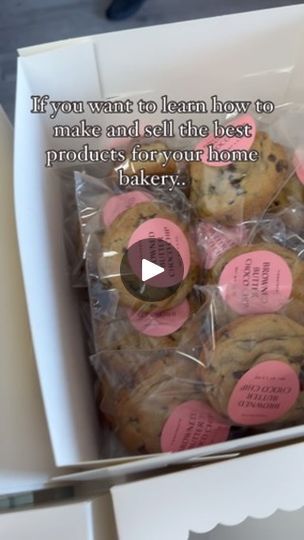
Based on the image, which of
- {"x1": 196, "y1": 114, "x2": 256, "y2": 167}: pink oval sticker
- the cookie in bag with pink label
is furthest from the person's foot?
the cookie in bag with pink label

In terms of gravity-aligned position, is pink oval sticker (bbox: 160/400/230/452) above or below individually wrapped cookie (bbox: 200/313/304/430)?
below

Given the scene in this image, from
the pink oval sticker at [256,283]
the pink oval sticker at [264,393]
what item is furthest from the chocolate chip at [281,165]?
the pink oval sticker at [264,393]

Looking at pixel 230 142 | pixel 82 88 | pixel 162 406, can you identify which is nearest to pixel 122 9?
pixel 82 88

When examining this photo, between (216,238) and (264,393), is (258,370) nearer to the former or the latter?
(264,393)

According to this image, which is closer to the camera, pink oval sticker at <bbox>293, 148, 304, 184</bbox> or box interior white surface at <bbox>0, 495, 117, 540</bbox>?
box interior white surface at <bbox>0, 495, 117, 540</bbox>

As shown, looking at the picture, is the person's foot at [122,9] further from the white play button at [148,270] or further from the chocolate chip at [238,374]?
the chocolate chip at [238,374]

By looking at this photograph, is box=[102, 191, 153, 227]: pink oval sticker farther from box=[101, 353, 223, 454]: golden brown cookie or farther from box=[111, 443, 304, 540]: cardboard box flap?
box=[111, 443, 304, 540]: cardboard box flap

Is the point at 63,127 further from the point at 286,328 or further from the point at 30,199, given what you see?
the point at 286,328
